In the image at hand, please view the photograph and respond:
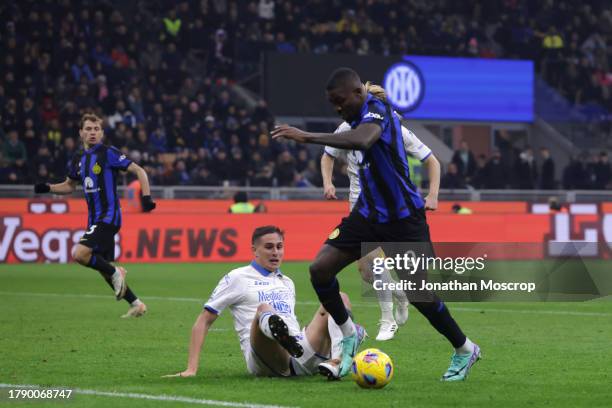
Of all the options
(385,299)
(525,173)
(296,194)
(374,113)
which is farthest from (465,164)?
(374,113)

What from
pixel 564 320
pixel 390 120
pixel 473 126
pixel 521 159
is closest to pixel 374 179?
pixel 390 120

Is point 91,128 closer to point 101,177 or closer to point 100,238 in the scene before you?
point 101,177

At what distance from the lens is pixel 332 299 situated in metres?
7.96

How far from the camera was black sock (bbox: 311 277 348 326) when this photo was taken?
795 cm

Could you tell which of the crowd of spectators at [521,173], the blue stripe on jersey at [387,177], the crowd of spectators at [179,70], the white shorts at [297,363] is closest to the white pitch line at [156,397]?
the white shorts at [297,363]

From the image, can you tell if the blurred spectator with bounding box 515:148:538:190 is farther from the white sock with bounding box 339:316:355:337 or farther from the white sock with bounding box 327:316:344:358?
the white sock with bounding box 339:316:355:337

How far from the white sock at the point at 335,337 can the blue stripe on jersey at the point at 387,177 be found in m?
0.81

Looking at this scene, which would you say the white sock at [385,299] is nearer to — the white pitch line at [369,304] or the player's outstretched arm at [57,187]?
the white pitch line at [369,304]

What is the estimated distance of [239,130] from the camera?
31016mm

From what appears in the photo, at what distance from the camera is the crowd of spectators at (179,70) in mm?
27938

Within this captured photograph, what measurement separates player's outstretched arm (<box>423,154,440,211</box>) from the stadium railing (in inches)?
641

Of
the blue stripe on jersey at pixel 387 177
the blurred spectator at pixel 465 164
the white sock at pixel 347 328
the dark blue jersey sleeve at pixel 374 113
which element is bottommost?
the blurred spectator at pixel 465 164

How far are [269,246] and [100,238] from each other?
5702mm

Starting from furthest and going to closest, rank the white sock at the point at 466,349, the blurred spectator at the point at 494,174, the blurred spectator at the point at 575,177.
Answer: the blurred spectator at the point at 575,177 → the blurred spectator at the point at 494,174 → the white sock at the point at 466,349
